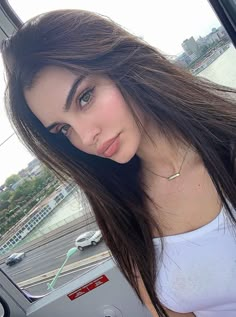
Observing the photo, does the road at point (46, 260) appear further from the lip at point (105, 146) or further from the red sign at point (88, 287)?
the lip at point (105, 146)

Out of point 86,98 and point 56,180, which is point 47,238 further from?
point 86,98

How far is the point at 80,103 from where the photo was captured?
747 millimetres

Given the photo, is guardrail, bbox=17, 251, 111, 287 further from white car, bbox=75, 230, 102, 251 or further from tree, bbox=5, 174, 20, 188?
tree, bbox=5, 174, 20, 188

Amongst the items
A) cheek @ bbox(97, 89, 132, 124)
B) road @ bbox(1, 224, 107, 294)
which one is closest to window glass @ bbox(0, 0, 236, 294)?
road @ bbox(1, 224, 107, 294)

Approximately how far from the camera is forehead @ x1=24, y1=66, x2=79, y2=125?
75 cm

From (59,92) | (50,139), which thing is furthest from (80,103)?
(50,139)

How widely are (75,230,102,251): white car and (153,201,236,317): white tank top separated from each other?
66 cm

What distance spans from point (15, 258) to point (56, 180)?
685 millimetres

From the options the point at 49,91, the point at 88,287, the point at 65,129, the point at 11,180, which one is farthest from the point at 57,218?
the point at 49,91

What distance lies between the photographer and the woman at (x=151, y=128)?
742 millimetres

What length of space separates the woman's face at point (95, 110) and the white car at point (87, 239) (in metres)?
0.83

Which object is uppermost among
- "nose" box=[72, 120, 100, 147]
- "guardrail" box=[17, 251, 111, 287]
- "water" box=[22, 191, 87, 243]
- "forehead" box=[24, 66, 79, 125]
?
"forehead" box=[24, 66, 79, 125]

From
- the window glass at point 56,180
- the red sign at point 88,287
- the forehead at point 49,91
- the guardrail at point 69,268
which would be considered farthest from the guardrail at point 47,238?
the forehead at point 49,91

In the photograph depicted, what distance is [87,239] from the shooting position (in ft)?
5.07
